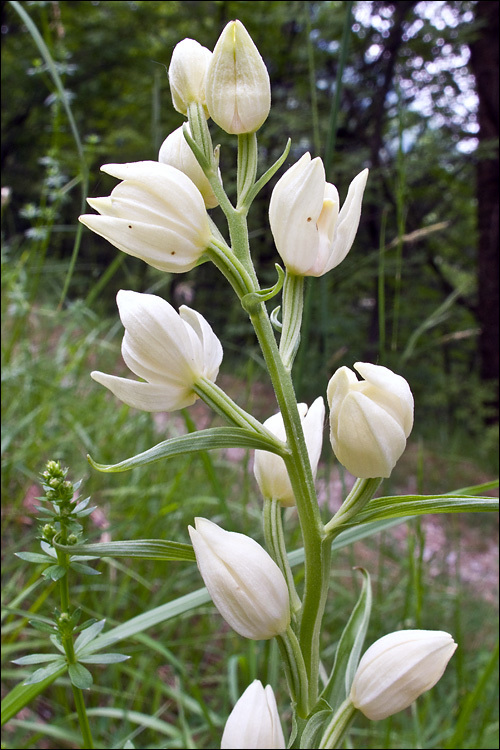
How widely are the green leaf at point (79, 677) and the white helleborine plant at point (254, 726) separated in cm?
12

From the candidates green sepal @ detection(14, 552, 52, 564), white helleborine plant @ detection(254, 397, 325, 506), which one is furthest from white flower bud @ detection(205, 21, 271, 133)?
green sepal @ detection(14, 552, 52, 564)

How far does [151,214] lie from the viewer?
1.61 feet

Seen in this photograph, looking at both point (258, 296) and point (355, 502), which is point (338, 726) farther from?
point (258, 296)

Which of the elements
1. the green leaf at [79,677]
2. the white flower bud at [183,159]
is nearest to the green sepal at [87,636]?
the green leaf at [79,677]

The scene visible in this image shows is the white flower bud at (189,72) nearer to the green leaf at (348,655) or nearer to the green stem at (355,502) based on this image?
the green stem at (355,502)

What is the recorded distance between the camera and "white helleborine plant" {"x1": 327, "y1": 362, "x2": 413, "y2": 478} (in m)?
0.44

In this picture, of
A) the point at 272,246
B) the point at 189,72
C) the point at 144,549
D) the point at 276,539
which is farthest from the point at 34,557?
the point at 272,246

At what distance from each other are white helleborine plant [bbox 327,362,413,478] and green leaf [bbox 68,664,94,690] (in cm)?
26

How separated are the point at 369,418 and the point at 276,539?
0.17m

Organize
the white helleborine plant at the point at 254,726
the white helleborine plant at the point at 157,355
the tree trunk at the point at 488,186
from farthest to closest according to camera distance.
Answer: the tree trunk at the point at 488,186, the white helleborine plant at the point at 157,355, the white helleborine plant at the point at 254,726

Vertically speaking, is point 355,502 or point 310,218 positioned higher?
point 310,218

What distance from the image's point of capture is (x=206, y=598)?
66 centimetres

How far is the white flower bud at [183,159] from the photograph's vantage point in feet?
1.84

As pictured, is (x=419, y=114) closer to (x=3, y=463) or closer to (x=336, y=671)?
(x=3, y=463)
